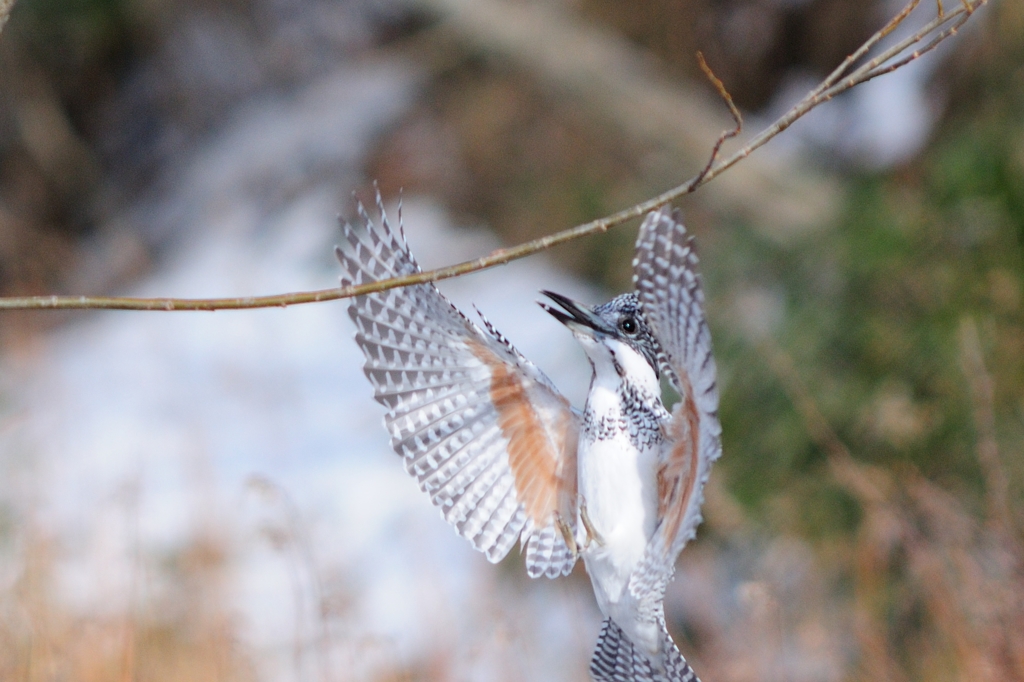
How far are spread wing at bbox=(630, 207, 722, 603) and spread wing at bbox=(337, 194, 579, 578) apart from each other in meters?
0.20

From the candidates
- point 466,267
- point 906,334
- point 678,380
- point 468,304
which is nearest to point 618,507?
point 678,380

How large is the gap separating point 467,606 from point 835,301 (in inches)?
76.9

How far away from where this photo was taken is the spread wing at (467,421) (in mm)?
1647

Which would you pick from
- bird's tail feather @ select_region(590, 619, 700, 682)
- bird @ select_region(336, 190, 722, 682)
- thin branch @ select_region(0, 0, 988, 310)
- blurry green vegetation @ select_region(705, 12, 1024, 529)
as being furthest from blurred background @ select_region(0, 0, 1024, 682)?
thin branch @ select_region(0, 0, 988, 310)

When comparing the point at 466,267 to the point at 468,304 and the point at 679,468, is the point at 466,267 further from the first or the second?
the point at 468,304

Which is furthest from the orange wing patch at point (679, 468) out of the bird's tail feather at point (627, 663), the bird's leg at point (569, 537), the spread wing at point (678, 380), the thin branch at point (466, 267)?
the thin branch at point (466, 267)

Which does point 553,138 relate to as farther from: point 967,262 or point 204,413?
point 967,262

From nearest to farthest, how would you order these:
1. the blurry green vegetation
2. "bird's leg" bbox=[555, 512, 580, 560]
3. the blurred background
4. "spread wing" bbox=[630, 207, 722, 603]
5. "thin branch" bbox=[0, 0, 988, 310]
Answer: "thin branch" bbox=[0, 0, 988, 310], "spread wing" bbox=[630, 207, 722, 603], "bird's leg" bbox=[555, 512, 580, 560], the blurred background, the blurry green vegetation

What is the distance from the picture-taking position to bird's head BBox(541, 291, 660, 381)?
1589 millimetres

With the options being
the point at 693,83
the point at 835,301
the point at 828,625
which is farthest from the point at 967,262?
the point at 693,83

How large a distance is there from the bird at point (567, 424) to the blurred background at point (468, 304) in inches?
14.1

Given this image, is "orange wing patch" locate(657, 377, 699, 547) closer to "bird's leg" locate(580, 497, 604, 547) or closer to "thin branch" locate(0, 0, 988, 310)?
"bird's leg" locate(580, 497, 604, 547)

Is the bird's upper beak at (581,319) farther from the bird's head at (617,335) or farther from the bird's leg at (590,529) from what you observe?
the bird's leg at (590,529)

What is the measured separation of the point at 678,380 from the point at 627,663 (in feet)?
1.65
